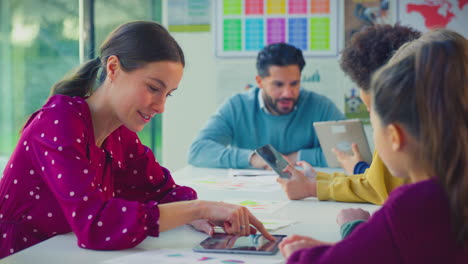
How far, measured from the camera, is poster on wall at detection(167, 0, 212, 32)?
4117 millimetres

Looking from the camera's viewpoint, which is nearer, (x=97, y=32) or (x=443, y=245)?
(x=443, y=245)

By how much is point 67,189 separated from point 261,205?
2.53 feet

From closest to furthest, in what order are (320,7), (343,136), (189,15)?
1. (343,136)
2. (320,7)
3. (189,15)

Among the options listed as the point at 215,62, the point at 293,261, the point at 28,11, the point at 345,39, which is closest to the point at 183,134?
the point at 215,62

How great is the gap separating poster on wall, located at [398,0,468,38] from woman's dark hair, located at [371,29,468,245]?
10.3ft

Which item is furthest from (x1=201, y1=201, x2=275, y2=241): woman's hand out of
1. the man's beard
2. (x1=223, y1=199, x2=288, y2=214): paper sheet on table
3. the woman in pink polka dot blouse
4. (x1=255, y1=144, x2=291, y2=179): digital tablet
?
the man's beard

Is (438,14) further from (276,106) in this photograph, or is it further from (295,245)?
(295,245)

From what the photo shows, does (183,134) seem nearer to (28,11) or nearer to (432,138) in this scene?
(28,11)

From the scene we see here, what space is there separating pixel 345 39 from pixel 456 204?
127 inches

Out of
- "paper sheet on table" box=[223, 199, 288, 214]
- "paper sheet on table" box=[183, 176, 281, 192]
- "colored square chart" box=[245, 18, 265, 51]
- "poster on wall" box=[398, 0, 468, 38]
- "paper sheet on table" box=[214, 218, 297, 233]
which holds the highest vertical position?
"poster on wall" box=[398, 0, 468, 38]

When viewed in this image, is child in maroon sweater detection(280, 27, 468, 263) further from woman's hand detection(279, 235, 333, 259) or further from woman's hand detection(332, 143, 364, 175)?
woman's hand detection(332, 143, 364, 175)

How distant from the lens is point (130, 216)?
1.28 meters

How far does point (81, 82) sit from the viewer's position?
1.64 m

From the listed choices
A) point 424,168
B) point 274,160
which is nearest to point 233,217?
point 424,168
